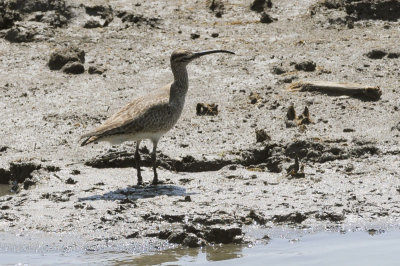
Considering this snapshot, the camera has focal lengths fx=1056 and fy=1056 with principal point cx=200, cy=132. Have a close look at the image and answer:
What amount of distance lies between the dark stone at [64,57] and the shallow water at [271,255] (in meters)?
5.46

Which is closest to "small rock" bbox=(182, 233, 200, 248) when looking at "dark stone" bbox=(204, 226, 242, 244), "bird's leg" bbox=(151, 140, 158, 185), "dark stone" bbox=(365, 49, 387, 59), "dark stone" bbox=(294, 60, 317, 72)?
"dark stone" bbox=(204, 226, 242, 244)

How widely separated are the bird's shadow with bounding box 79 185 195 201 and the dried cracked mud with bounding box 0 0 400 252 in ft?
0.08

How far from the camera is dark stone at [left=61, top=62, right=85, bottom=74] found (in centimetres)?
1420

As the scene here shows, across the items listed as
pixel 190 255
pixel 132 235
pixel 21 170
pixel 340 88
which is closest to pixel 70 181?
pixel 21 170

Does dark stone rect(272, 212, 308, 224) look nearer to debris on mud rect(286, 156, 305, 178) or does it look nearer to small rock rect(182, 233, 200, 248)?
small rock rect(182, 233, 200, 248)

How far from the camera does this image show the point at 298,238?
9586mm

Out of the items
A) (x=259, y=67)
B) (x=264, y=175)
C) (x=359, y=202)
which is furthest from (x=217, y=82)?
(x=359, y=202)

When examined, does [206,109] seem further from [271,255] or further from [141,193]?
[271,255]

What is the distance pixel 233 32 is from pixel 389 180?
5.14 meters

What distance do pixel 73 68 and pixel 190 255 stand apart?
5.59m

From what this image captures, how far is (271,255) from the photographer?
922 centimetres

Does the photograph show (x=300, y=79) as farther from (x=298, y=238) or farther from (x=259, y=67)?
(x=298, y=238)

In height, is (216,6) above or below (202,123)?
above

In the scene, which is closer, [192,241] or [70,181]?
[192,241]
